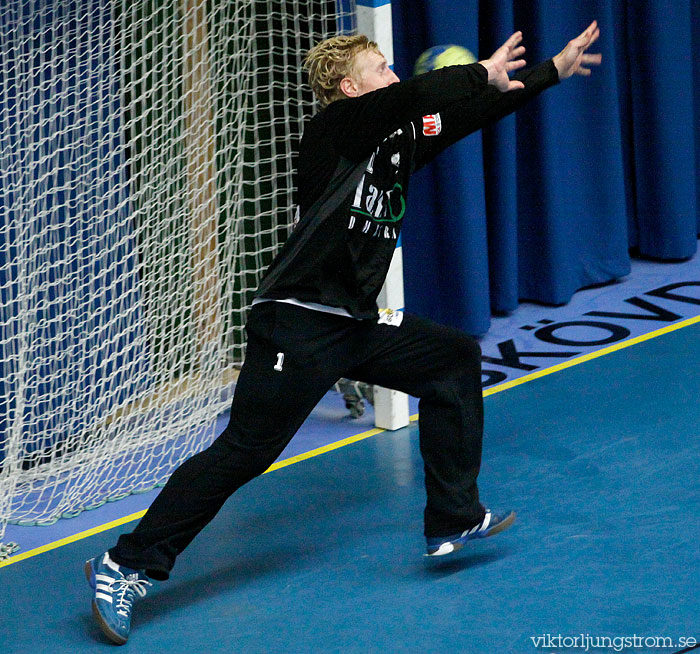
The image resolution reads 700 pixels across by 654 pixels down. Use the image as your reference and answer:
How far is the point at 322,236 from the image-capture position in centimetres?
287

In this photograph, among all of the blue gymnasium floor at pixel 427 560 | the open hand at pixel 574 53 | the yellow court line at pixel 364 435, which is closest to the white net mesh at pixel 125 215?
the yellow court line at pixel 364 435

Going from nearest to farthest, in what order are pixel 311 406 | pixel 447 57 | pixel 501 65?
pixel 501 65 < pixel 311 406 < pixel 447 57

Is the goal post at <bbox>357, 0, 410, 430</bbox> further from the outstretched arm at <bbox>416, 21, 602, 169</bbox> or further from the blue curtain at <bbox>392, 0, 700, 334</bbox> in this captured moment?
the blue curtain at <bbox>392, 0, 700, 334</bbox>

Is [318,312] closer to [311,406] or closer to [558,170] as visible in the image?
[311,406]

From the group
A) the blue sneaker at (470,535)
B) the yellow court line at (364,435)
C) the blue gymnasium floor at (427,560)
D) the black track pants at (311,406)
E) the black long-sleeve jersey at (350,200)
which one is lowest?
the blue gymnasium floor at (427,560)

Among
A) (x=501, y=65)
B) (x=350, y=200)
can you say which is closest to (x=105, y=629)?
(x=350, y=200)

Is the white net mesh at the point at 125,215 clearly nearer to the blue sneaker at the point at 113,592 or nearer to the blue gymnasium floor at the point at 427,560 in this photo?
the blue gymnasium floor at the point at 427,560

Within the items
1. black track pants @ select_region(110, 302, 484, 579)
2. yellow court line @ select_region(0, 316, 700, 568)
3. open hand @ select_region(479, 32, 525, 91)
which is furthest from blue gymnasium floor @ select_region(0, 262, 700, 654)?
open hand @ select_region(479, 32, 525, 91)

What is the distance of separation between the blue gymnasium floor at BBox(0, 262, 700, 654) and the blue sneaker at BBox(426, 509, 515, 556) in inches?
2.7

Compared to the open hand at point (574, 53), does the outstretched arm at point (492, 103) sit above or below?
below

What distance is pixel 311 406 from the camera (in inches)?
117

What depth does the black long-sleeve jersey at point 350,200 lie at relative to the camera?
272 cm

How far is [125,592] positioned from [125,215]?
66.0 inches

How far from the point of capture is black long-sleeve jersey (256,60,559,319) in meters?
2.72
